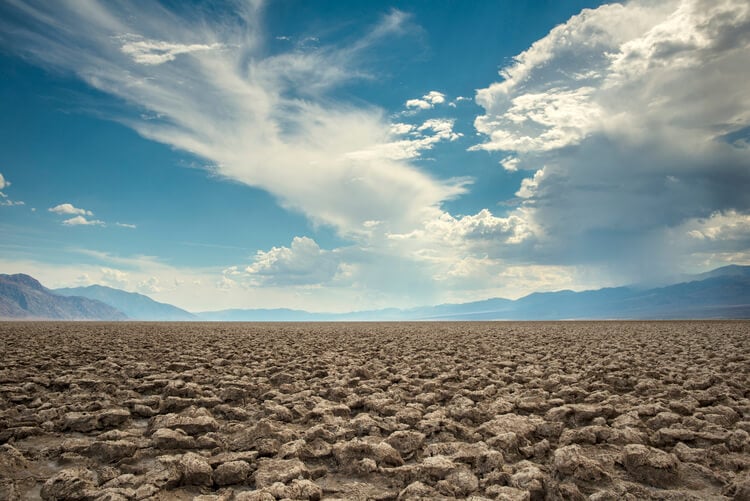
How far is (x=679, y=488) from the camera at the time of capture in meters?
3.03

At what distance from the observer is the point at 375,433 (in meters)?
4.18

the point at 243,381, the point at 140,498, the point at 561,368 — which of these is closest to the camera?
the point at 140,498

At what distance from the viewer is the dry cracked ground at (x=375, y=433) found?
3008 millimetres

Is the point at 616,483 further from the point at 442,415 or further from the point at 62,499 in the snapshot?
the point at 62,499

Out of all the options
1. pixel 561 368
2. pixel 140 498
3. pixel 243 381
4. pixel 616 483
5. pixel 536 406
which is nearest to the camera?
pixel 140 498

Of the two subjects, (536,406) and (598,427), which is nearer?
(598,427)

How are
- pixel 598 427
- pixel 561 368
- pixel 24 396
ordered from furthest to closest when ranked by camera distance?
1. pixel 561 368
2. pixel 24 396
3. pixel 598 427

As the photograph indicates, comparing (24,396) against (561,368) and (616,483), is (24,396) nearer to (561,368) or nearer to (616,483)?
(616,483)

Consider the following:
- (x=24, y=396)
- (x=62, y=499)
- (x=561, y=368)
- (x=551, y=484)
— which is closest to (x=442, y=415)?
(x=551, y=484)

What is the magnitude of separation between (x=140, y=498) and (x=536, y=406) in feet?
12.9

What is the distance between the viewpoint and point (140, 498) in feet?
9.11

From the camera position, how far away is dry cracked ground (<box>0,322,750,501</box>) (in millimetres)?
3008

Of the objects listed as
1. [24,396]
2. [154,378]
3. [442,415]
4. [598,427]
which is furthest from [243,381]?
[598,427]

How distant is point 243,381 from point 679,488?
5.39 m
